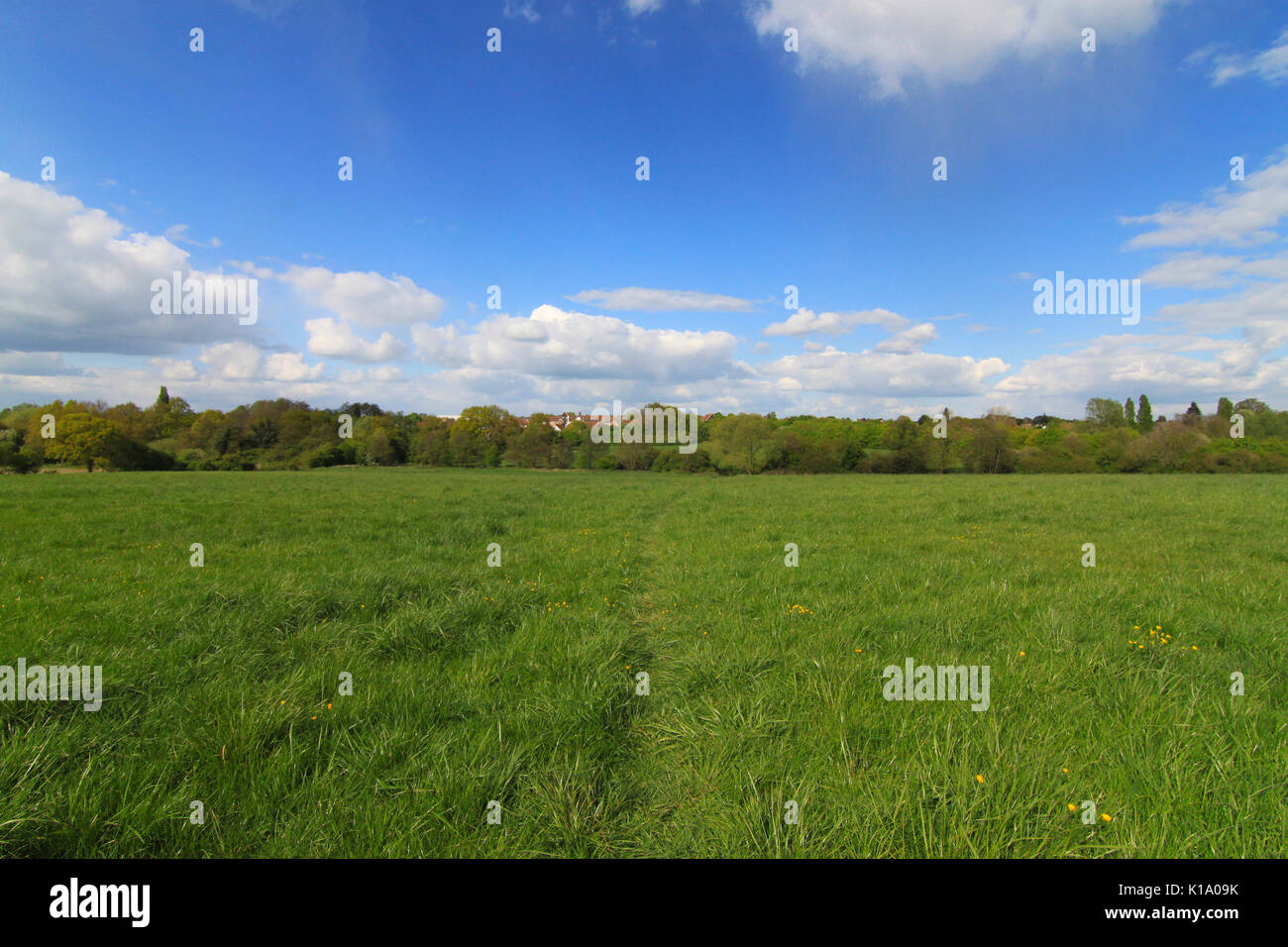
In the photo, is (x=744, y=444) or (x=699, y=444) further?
(x=699, y=444)


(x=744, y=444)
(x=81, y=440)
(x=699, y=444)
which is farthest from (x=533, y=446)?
(x=81, y=440)

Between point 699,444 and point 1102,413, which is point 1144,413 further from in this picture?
point 699,444

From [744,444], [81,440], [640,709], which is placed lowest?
[640,709]

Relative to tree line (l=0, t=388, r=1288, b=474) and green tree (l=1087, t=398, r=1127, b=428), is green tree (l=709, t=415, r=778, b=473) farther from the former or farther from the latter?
green tree (l=1087, t=398, r=1127, b=428)

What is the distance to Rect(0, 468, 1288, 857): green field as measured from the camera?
282 centimetres

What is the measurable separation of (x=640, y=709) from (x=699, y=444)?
5934 centimetres

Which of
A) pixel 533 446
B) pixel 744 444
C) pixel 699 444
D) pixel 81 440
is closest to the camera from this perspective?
pixel 81 440

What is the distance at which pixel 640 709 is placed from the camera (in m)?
4.48

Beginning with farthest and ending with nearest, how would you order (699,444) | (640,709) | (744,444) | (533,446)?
(533,446), (699,444), (744,444), (640,709)

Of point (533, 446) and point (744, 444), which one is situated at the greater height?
point (533, 446)

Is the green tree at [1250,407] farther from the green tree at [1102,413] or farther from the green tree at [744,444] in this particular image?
the green tree at [744,444]

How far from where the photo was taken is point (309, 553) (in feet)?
31.8
